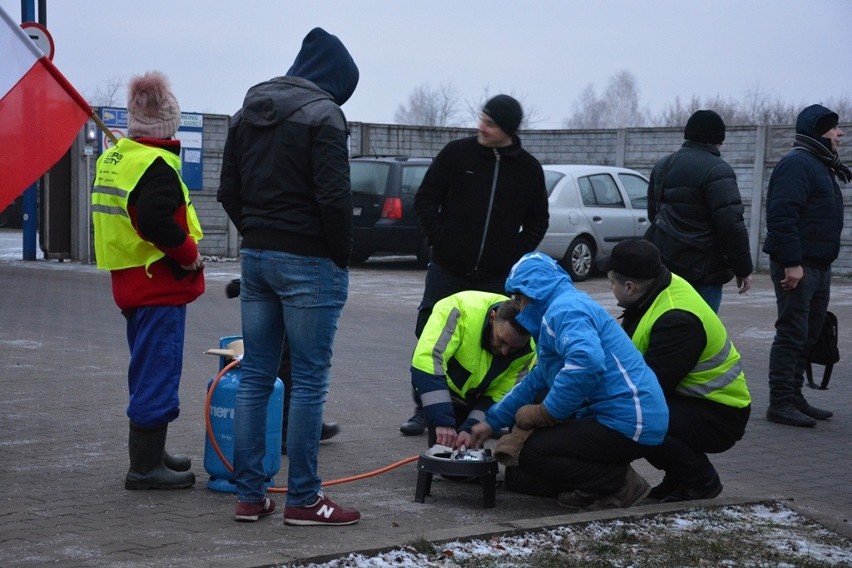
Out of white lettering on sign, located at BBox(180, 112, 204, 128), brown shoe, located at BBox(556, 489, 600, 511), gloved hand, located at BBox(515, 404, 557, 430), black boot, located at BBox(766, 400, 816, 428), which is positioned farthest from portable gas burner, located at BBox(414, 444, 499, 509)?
white lettering on sign, located at BBox(180, 112, 204, 128)

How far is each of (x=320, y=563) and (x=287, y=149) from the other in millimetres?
1603

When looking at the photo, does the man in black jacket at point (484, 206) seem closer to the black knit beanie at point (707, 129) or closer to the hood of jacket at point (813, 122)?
the black knit beanie at point (707, 129)

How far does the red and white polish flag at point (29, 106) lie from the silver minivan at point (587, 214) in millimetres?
11432

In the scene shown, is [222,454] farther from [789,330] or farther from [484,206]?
[789,330]

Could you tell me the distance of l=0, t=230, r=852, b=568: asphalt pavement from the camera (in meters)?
4.71

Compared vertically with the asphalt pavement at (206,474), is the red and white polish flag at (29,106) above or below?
above

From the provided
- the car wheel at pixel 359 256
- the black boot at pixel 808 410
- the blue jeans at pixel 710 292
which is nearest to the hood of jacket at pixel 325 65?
the blue jeans at pixel 710 292

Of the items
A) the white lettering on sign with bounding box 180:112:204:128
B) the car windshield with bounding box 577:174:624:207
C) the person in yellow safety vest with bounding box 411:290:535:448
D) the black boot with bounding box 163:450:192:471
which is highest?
the white lettering on sign with bounding box 180:112:204:128

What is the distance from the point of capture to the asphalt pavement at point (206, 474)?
471 cm

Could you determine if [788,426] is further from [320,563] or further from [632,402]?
[320,563]

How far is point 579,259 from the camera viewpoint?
17.7 meters

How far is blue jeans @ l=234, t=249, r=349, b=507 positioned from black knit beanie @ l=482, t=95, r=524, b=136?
78.0 inches

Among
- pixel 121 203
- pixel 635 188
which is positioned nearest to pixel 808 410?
pixel 121 203

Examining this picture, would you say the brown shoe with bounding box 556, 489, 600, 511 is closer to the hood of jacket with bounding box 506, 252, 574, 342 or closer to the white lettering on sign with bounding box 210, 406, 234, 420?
the hood of jacket with bounding box 506, 252, 574, 342
